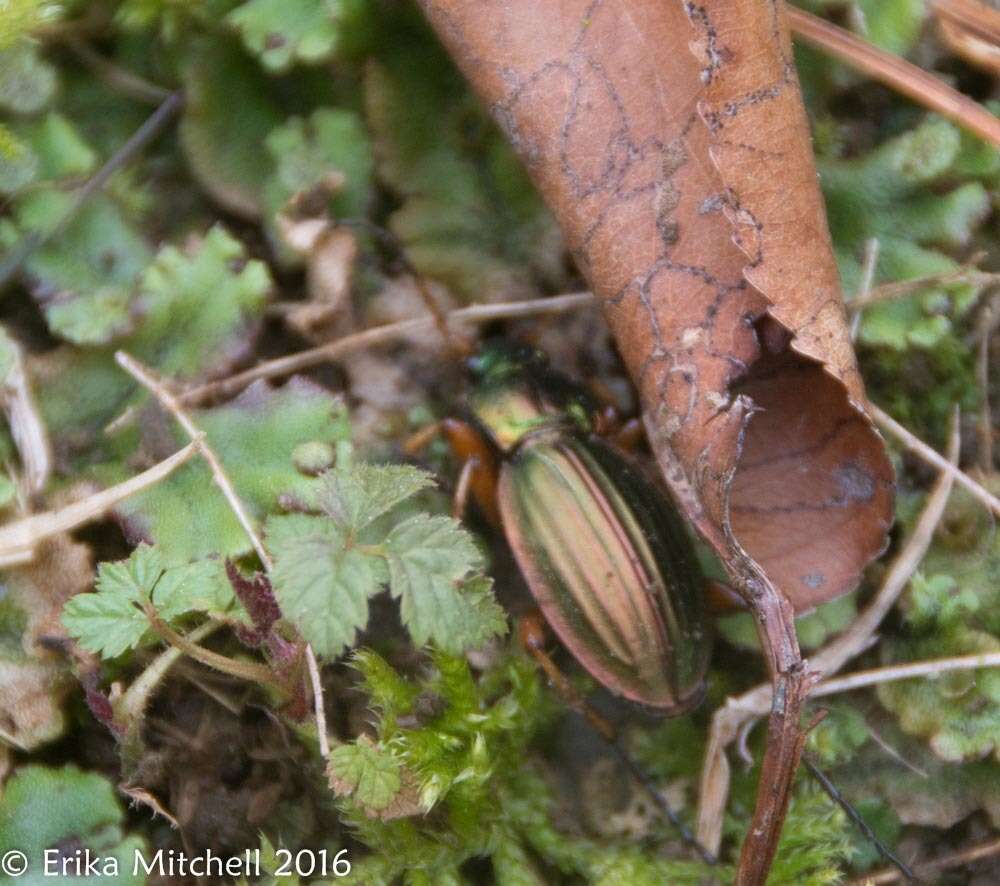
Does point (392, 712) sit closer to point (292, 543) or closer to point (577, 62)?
point (292, 543)

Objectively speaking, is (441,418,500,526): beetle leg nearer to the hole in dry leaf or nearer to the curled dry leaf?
the curled dry leaf

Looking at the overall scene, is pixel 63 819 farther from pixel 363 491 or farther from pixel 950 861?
pixel 950 861

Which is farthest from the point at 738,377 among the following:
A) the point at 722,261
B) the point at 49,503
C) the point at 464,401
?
the point at 49,503

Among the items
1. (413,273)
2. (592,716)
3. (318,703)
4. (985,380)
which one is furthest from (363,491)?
(985,380)

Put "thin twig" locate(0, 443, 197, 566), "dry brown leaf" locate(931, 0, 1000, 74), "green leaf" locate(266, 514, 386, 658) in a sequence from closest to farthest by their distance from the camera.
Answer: "green leaf" locate(266, 514, 386, 658), "thin twig" locate(0, 443, 197, 566), "dry brown leaf" locate(931, 0, 1000, 74)

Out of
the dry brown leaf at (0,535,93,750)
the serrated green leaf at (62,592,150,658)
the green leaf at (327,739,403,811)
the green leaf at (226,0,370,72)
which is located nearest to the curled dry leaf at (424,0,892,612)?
the green leaf at (226,0,370,72)
